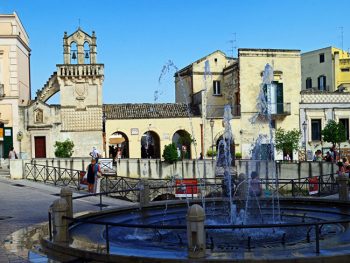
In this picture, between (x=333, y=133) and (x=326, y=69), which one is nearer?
(x=333, y=133)

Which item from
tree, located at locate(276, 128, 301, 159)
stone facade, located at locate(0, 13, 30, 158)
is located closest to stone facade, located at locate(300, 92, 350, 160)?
tree, located at locate(276, 128, 301, 159)

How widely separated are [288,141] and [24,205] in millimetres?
25731

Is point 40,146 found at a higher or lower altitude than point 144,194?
higher

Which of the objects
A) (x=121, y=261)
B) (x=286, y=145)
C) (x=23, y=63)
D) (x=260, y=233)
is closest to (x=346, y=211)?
(x=260, y=233)

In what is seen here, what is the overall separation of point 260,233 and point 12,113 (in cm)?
2792

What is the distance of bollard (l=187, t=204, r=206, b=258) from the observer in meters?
8.70

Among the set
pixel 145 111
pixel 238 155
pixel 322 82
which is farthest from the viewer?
pixel 322 82

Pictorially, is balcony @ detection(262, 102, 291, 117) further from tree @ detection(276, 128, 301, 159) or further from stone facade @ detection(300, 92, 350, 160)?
tree @ detection(276, 128, 301, 159)

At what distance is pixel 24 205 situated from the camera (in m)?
18.7

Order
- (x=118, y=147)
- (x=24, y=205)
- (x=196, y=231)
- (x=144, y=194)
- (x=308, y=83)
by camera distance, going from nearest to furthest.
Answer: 1. (x=196, y=231)
2. (x=144, y=194)
3. (x=24, y=205)
4. (x=118, y=147)
5. (x=308, y=83)

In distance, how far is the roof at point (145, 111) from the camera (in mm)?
40938

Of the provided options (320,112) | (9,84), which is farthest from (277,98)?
(9,84)

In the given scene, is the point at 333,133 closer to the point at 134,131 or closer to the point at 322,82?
the point at 134,131

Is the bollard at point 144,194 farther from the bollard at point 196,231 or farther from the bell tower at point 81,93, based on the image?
the bell tower at point 81,93
